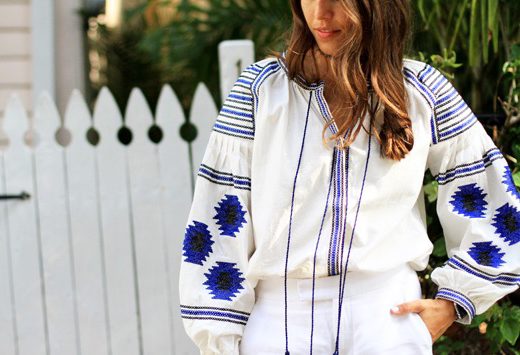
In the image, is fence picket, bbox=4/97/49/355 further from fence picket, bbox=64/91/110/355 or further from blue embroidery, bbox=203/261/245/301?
blue embroidery, bbox=203/261/245/301

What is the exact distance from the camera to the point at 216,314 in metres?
2.24

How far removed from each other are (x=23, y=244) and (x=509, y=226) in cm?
229

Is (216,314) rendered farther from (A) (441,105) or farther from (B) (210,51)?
(B) (210,51)

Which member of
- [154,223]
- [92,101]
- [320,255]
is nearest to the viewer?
[320,255]

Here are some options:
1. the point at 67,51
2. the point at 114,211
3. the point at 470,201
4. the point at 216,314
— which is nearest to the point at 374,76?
the point at 470,201

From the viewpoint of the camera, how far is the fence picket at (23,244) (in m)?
3.91

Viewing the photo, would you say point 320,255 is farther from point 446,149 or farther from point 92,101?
point 92,101

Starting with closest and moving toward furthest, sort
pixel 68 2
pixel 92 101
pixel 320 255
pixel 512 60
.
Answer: pixel 320 255
pixel 512 60
pixel 68 2
pixel 92 101

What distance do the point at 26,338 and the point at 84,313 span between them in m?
0.27

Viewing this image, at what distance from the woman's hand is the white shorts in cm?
2

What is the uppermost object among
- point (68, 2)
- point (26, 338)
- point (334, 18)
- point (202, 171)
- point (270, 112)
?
point (68, 2)

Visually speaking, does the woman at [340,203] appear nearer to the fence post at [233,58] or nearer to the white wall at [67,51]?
the fence post at [233,58]

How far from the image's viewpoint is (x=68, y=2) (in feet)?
21.1

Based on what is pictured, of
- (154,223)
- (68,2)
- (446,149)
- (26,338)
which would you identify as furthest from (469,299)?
(68,2)
